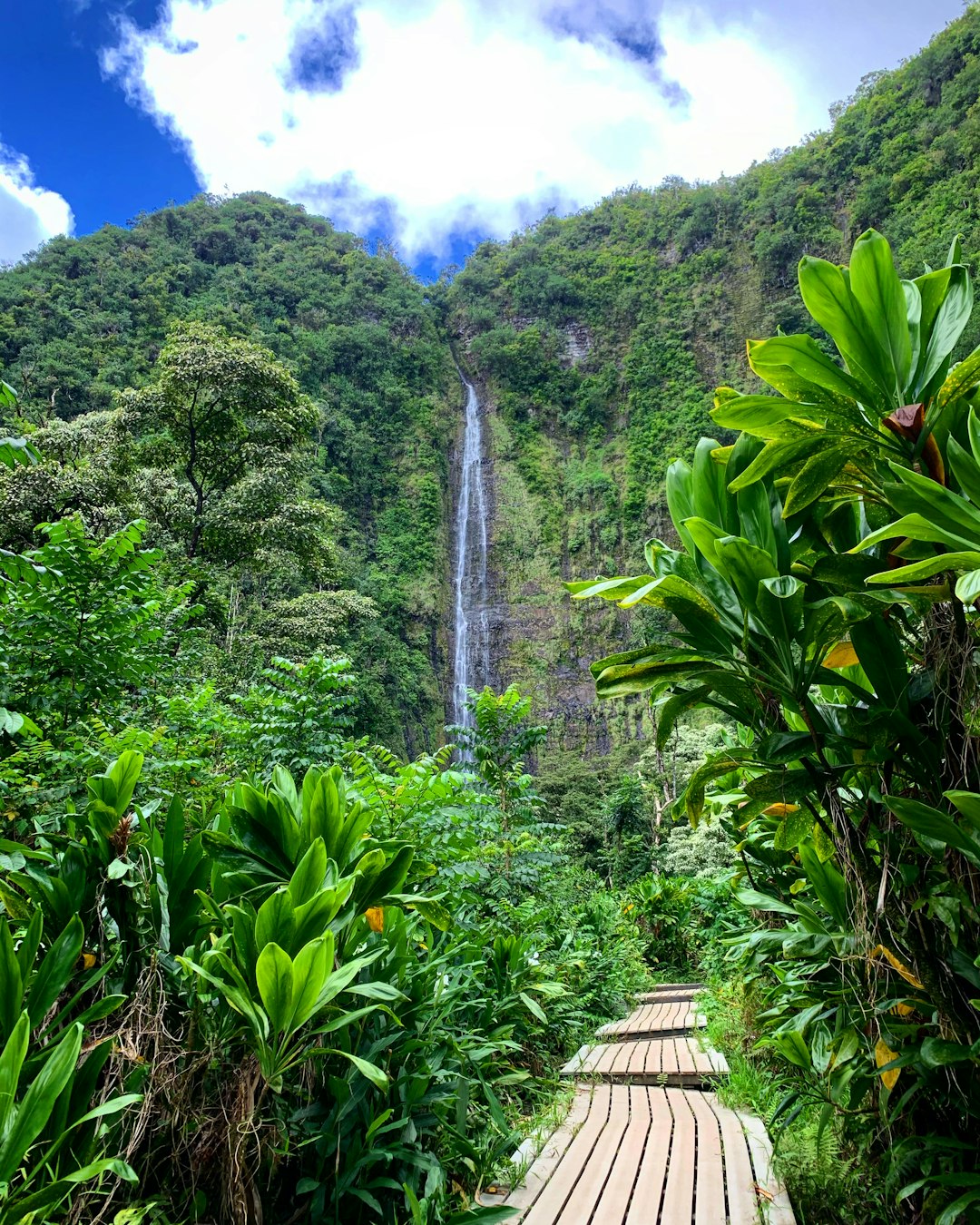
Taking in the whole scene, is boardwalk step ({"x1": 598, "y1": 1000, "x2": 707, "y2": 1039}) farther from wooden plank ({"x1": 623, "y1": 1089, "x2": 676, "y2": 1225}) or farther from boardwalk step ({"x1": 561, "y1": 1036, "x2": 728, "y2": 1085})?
wooden plank ({"x1": 623, "y1": 1089, "x2": 676, "y2": 1225})

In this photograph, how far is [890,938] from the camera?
4.32 ft

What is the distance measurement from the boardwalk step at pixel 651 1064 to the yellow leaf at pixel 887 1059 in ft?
6.00

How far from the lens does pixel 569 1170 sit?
6.52 feet

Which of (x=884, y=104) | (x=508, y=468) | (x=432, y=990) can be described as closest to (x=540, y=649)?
(x=508, y=468)

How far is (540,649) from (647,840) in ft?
39.1

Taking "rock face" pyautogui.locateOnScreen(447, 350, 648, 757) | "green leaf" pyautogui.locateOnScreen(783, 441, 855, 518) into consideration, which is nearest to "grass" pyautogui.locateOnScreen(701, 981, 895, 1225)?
"green leaf" pyautogui.locateOnScreen(783, 441, 855, 518)

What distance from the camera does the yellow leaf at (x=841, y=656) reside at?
1500mm

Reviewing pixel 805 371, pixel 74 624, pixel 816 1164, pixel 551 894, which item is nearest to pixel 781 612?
pixel 805 371

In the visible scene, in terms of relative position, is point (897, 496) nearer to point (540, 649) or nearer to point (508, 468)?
point (540, 649)

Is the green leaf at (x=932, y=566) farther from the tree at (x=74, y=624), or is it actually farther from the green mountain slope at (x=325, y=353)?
the green mountain slope at (x=325, y=353)

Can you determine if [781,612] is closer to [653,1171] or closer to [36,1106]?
[36,1106]

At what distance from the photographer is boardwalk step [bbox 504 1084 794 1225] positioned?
67.5 inches

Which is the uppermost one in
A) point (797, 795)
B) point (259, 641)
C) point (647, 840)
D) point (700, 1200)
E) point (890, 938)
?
point (259, 641)

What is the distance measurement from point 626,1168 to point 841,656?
5.56 ft
